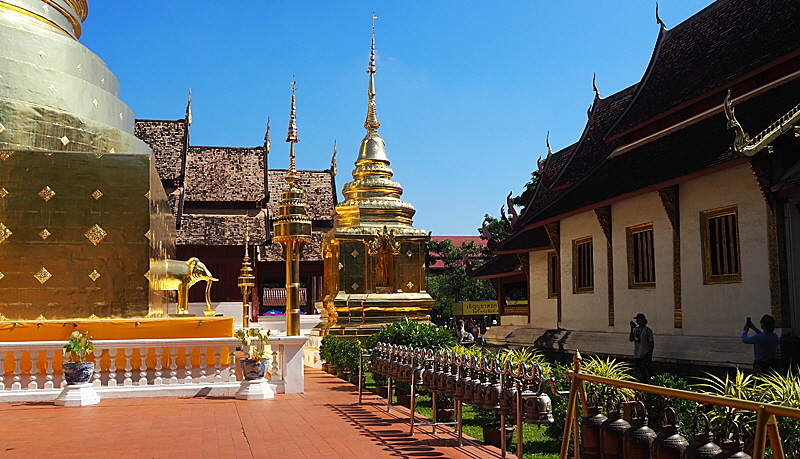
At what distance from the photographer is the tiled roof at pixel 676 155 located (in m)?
11.7

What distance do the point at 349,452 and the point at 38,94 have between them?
11020mm

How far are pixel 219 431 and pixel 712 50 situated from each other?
1221 cm

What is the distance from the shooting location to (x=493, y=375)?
21.7 feet

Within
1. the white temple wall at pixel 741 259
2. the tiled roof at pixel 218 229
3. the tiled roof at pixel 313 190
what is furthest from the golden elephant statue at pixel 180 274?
the tiled roof at pixel 313 190

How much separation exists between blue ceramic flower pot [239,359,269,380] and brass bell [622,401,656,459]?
25.0 ft

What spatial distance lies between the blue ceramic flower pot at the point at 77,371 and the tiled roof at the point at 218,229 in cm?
1870

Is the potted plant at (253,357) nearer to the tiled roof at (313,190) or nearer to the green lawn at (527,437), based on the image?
the green lawn at (527,437)

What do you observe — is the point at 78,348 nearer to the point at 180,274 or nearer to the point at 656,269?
the point at 180,274

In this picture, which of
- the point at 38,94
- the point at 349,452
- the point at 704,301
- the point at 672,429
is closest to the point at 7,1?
the point at 38,94

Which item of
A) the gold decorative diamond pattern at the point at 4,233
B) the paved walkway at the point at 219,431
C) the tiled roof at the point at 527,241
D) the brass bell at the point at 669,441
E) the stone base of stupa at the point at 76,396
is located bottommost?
the paved walkway at the point at 219,431

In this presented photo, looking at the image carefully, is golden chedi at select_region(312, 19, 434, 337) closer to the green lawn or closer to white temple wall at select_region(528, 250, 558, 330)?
white temple wall at select_region(528, 250, 558, 330)

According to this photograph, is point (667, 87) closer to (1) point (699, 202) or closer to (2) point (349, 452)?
(1) point (699, 202)

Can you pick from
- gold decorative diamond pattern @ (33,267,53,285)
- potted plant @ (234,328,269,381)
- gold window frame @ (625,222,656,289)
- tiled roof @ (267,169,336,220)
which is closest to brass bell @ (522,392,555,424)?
potted plant @ (234,328,269,381)

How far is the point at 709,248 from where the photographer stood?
1238 cm
